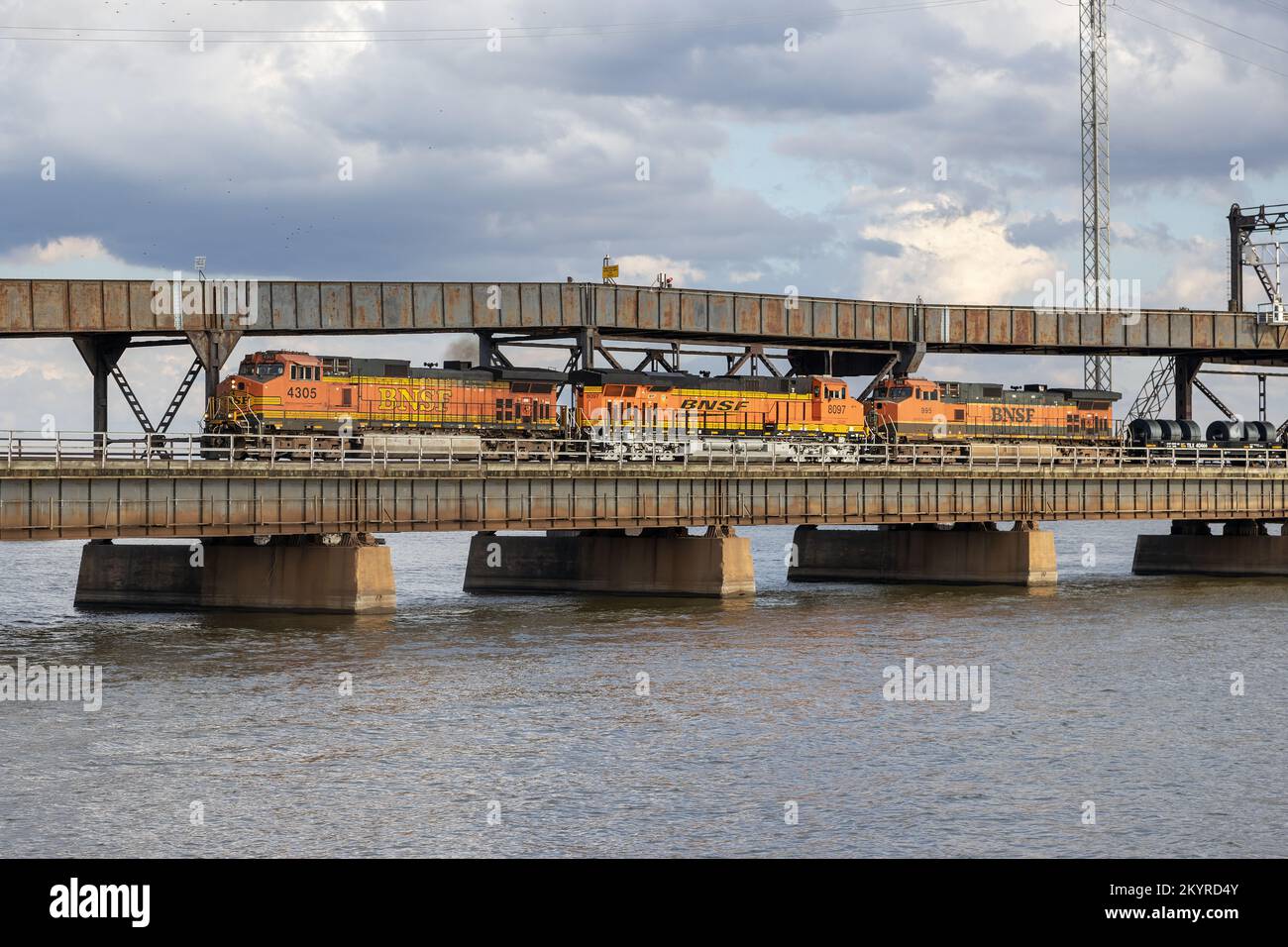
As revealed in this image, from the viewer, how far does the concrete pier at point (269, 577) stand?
171 feet

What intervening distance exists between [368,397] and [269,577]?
1225 centimetres

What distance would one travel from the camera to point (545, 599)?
209ft

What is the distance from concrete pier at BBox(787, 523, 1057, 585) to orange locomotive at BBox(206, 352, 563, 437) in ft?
53.8

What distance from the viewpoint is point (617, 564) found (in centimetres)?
6400

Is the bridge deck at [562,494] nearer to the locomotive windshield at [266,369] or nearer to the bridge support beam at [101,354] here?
the locomotive windshield at [266,369]

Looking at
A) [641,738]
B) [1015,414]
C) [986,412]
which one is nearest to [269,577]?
[641,738]

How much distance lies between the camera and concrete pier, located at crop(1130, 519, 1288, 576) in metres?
81.3

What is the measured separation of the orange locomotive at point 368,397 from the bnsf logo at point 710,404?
6770mm

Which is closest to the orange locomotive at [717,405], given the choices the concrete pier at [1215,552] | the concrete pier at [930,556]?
the concrete pier at [930,556]
